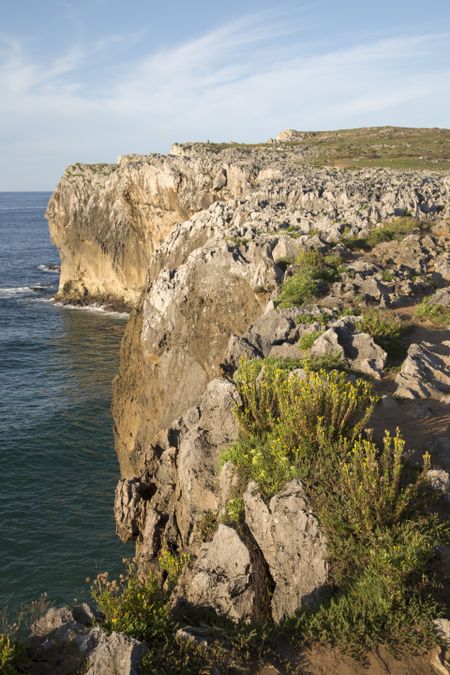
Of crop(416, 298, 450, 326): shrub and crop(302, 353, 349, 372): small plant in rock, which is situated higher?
crop(416, 298, 450, 326): shrub

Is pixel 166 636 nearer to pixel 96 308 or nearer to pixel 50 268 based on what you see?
pixel 96 308

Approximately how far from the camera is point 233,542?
615 centimetres

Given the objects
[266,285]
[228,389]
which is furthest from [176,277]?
[228,389]

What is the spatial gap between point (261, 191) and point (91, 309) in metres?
29.2

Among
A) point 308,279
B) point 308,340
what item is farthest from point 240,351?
point 308,279

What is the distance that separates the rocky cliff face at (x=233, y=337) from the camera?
5941 millimetres

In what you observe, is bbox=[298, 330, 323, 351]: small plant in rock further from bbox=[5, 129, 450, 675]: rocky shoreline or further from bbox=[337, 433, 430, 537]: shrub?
bbox=[337, 433, 430, 537]: shrub

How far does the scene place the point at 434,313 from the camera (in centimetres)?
1289

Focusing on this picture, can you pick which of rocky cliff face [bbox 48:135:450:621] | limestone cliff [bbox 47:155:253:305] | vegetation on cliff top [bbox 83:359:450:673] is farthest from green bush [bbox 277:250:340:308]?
limestone cliff [bbox 47:155:253:305]

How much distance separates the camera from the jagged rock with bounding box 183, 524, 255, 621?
18.5 feet

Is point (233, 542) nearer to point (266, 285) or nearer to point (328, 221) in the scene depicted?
point (266, 285)

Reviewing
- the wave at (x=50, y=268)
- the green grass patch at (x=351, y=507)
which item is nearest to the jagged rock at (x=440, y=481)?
the green grass patch at (x=351, y=507)

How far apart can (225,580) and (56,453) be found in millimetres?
20345

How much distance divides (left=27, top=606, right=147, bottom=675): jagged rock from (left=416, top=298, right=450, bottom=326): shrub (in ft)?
34.0
